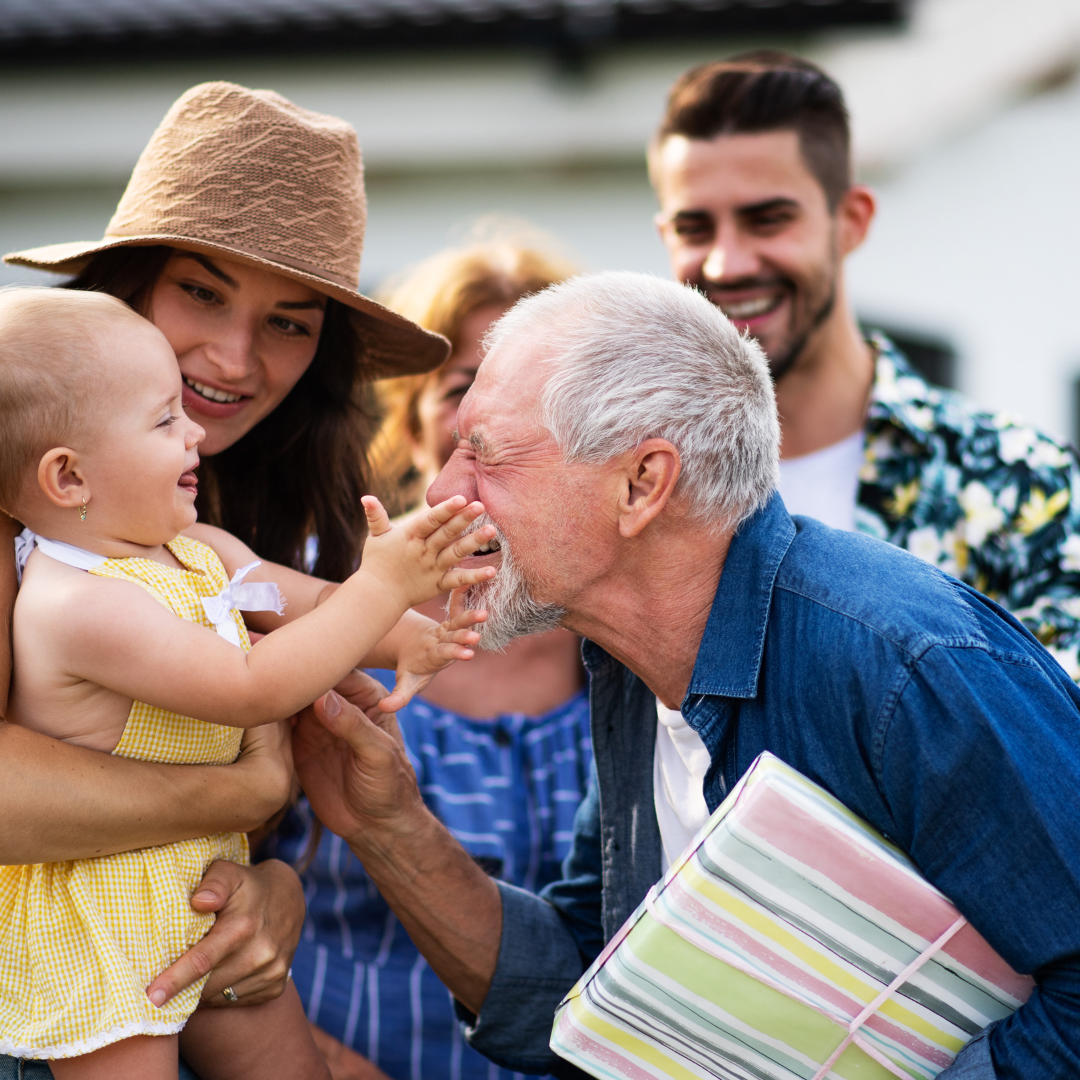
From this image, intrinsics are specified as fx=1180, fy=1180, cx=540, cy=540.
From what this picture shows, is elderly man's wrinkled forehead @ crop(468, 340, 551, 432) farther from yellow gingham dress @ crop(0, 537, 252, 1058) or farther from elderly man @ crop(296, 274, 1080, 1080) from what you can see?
yellow gingham dress @ crop(0, 537, 252, 1058)

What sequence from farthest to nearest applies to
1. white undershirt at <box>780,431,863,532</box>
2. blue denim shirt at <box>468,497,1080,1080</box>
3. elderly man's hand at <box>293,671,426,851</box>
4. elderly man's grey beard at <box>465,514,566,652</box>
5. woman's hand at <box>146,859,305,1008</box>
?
white undershirt at <box>780,431,863,532</box>, elderly man's hand at <box>293,671,426,851</box>, elderly man's grey beard at <box>465,514,566,652</box>, woman's hand at <box>146,859,305,1008</box>, blue denim shirt at <box>468,497,1080,1080</box>

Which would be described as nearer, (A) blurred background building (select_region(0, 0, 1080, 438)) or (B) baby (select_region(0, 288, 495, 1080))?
(B) baby (select_region(0, 288, 495, 1080))

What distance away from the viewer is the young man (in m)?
3.53

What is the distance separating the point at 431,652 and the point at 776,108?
2666 millimetres

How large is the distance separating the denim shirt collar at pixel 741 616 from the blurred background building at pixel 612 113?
5242mm

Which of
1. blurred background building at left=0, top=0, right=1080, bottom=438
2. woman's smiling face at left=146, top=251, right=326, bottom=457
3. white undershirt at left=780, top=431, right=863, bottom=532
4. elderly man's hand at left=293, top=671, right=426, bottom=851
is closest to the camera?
elderly man's hand at left=293, top=671, right=426, bottom=851

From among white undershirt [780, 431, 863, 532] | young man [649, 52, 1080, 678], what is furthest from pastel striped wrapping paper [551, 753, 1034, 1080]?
white undershirt [780, 431, 863, 532]

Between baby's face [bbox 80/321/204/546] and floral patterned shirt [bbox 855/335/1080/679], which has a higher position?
baby's face [bbox 80/321/204/546]

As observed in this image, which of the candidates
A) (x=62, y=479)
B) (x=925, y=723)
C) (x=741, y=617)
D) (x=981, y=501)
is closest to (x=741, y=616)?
(x=741, y=617)

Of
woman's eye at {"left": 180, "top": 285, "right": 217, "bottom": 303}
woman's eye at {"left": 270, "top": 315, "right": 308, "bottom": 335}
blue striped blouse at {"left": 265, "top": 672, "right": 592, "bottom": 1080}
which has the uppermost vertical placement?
woman's eye at {"left": 180, "top": 285, "right": 217, "bottom": 303}

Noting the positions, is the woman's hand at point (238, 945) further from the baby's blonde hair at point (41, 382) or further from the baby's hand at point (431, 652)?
the baby's blonde hair at point (41, 382)

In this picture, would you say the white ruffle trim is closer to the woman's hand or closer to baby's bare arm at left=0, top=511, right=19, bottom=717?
the woman's hand

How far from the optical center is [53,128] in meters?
7.45

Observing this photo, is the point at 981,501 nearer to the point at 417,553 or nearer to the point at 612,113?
the point at 417,553
